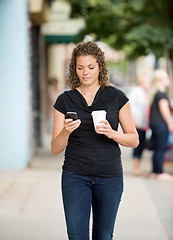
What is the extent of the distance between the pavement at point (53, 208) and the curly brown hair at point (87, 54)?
2.14 metres

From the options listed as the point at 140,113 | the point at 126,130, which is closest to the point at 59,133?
the point at 126,130

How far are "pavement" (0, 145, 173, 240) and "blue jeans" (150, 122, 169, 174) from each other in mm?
320

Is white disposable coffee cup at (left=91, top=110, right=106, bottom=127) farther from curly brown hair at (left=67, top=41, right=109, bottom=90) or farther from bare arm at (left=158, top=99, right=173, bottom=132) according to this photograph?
bare arm at (left=158, top=99, right=173, bottom=132)

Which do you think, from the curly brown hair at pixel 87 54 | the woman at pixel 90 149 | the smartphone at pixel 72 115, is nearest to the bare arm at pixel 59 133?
the woman at pixel 90 149

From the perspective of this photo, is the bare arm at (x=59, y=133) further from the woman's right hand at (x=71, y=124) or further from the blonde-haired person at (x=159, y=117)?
the blonde-haired person at (x=159, y=117)

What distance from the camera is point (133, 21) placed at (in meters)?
14.5

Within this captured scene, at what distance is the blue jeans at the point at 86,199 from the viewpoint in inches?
147

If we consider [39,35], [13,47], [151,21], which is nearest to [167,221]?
[13,47]

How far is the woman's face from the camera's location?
3.78m

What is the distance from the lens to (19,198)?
7.54 meters

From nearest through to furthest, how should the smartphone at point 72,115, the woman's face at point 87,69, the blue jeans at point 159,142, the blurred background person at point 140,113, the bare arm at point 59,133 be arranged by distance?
the smartphone at point 72,115 → the bare arm at point 59,133 → the woman's face at point 87,69 → the blue jeans at point 159,142 → the blurred background person at point 140,113

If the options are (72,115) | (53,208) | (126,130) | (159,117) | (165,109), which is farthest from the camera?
(159,117)

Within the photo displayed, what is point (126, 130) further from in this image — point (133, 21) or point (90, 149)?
point (133, 21)

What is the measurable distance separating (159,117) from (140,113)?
595 millimetres
